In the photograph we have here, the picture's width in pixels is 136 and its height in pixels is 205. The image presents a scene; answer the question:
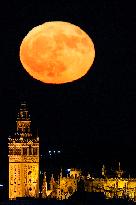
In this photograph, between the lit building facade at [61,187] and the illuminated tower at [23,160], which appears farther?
the illuminated tower at [23,160]

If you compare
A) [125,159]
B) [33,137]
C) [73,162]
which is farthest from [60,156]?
[33,137]

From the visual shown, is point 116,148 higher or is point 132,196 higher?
point 116,148

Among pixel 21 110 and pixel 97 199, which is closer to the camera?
pixel 97 199

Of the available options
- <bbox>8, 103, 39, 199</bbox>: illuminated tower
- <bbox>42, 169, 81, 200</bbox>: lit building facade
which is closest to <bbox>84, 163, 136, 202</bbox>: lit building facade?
<bbox>42, 169, 81, 200</bbox>: lit building facade

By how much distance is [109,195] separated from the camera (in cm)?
9294

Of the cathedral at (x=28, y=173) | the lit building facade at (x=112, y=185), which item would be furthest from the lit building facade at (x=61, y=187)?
the lit building facade at (x=112, y=185)

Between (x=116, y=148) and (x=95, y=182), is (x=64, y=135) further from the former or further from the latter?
(x=95, y=182)

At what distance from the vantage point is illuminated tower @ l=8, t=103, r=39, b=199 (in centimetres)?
11081

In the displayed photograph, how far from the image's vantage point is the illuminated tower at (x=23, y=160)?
364 feet

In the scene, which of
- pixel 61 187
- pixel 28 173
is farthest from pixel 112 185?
pixel 28 173

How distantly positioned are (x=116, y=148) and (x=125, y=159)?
9.83 ft

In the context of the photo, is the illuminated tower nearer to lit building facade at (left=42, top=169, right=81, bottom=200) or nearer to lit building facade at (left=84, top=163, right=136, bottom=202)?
lit building facade at (left=42, top=169, right=81, bottom=200)

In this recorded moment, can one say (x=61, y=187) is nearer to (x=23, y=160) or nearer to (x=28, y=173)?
(x=28, y=173)

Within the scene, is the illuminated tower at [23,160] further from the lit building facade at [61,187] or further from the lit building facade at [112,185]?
the lit building facade at [112,185]
